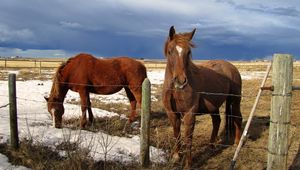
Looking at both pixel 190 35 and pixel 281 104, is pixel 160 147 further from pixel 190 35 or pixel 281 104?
pixel 281 104

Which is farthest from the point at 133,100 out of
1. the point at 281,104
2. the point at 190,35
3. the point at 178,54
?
the point at 281,104

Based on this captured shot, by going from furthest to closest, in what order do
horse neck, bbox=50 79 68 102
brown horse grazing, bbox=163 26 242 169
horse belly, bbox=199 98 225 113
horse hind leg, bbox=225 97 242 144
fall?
horse neck, bbox=50 79 68 102
horse hind leg, bbox=225 97 242 144
horse belly, bbox=199 98 225 113
brown horse grazing, bbox=163 26 242 169

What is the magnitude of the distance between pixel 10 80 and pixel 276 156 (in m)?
4.42

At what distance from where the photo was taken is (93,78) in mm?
10555

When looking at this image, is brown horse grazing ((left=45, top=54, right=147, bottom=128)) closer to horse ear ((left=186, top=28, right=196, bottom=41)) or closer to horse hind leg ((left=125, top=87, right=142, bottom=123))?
horse hind leg ((left=125, top=87, right=142, bottom=123))

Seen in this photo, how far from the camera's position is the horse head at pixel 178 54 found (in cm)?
623

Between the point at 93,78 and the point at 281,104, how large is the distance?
6614 mm

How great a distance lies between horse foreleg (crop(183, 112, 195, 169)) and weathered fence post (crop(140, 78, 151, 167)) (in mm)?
964

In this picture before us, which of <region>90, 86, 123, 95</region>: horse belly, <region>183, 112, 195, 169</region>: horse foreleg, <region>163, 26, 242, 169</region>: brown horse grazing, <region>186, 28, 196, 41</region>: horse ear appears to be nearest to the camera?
<region>163, 26, 242, 169</region>: brown horse grazing

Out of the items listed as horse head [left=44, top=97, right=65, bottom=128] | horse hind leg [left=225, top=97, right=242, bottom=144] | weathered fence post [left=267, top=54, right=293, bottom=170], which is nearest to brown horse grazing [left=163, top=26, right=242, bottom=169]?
horse hind leg [left=225, top=97, right=242, bottom=144]

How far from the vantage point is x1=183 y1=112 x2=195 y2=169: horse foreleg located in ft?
21.7

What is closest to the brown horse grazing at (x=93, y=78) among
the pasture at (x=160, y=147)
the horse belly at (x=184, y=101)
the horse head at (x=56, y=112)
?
the horse head at (x=56, y=112)

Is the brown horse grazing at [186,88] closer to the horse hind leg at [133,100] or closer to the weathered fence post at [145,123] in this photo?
the weathered fence post at [145,123]

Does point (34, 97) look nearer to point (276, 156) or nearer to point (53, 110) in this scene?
point (53, 110)
